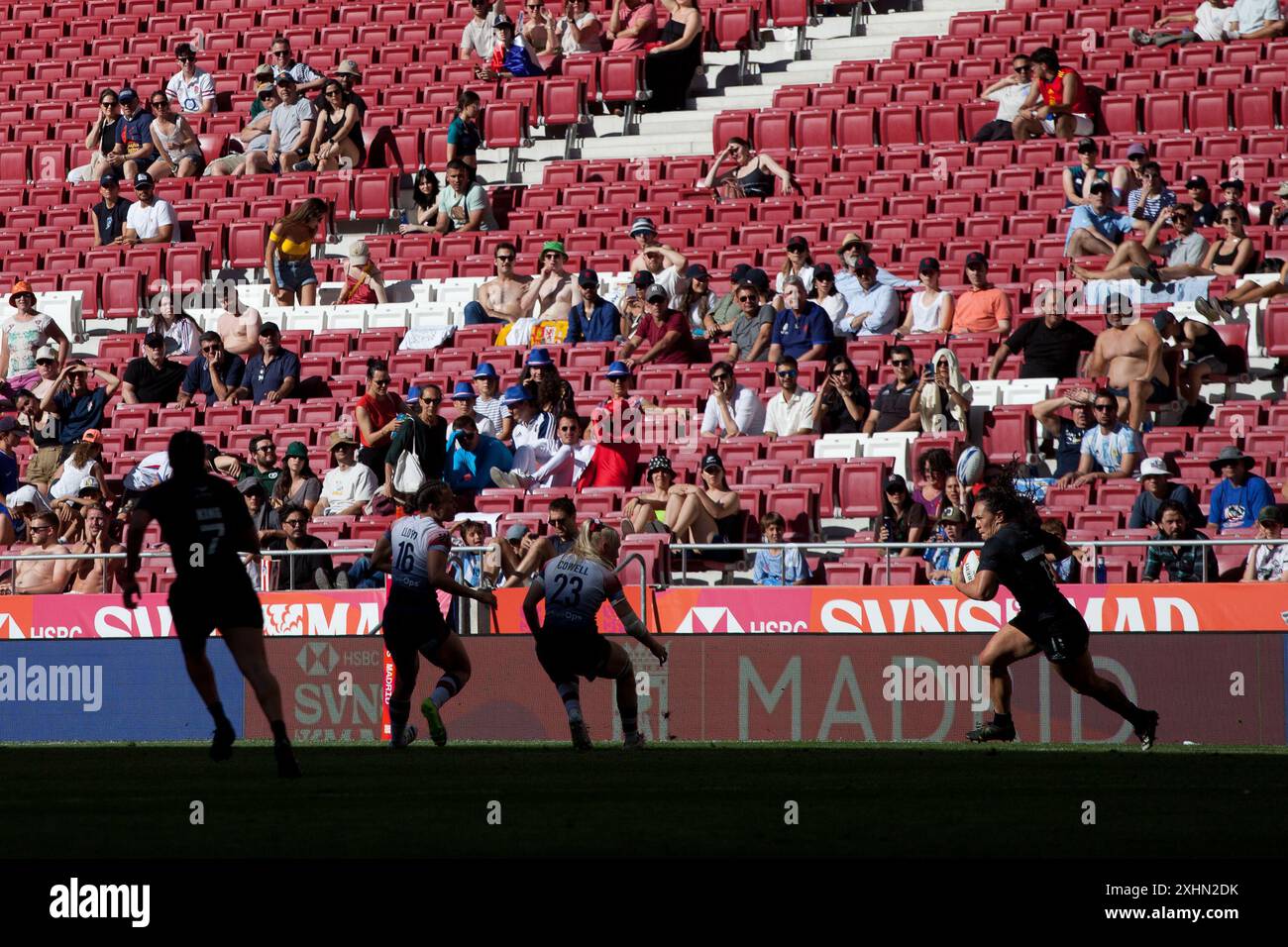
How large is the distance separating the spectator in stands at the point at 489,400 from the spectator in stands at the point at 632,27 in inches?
269

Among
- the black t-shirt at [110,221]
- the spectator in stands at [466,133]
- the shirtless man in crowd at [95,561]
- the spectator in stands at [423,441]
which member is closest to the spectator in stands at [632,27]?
the spectator in stands at [466,133]

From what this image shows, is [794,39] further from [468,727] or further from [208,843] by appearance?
[208,843]

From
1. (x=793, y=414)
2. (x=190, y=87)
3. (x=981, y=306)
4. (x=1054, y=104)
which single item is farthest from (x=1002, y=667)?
(x=190, y=87)

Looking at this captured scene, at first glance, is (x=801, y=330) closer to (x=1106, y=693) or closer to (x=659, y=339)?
(x=659, y=339)

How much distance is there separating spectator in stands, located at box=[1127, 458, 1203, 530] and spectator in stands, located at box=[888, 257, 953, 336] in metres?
3.73

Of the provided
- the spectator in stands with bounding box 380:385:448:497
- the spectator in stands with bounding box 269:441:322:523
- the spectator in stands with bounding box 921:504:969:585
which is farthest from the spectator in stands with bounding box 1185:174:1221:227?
the spectator in stands with bounding box 269:441:322:523

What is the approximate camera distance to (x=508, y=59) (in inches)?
987

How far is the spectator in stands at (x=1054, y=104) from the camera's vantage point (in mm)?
21234

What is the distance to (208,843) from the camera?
22.4 ft

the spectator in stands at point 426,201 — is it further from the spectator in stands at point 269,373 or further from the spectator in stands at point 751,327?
the spectator in stands at point 751,327

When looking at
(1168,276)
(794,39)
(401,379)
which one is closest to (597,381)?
(401,379)
